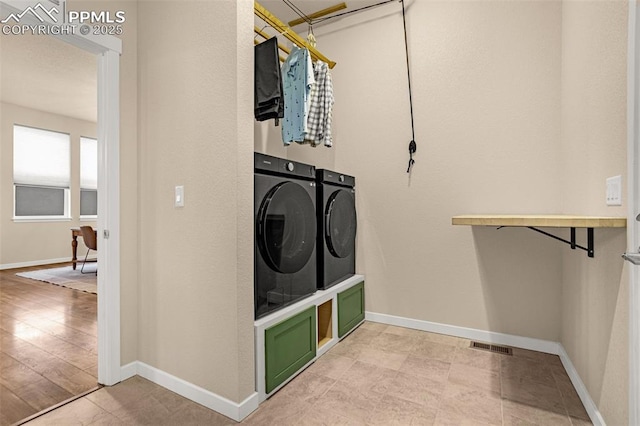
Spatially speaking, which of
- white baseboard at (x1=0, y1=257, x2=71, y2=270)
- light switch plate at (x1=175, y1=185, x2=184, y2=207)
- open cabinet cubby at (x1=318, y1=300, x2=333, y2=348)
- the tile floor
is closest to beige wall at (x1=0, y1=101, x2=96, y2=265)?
white baseboard at (x1=0, y1=257, x2=71, y2=270)

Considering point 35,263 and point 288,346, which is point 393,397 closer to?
point 288,346

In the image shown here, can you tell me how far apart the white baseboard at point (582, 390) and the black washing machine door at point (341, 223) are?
1546 mm

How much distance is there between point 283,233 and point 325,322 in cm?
88

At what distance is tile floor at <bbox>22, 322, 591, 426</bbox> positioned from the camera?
60.9 inches

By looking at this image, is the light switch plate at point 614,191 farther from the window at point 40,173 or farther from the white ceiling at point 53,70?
the window at point 40,173

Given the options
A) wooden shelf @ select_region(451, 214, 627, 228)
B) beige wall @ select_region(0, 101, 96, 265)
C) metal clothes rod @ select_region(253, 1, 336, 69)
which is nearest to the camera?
wooden shelf @ select_region(451, 214, 627, 228)

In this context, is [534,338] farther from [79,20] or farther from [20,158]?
[20,158]

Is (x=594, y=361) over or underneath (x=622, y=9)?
underneath

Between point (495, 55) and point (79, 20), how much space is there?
2568mm

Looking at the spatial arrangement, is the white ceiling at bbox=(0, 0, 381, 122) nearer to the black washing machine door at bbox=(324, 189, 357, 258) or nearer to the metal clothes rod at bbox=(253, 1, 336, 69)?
the metal clothes rod at bbox=(253, 1, 336, 69)

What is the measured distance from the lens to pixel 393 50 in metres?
2.75

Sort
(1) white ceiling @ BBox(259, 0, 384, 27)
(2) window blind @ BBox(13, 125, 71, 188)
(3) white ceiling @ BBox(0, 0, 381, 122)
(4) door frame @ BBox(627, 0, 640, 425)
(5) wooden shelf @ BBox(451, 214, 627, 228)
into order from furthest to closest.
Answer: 1. (2) window blind @ BBox(13, 125, 71, 188)
2. (3) white ceiling @ BBox(0, 0, 381, 122)
3. (1) white ceiling @ BBox(259, 0, 384, 27)
4. (5) wooden shelf @ BBox(451, 214, 627, 228)
5. (4) door frame @ BBox(627, 0, 640, 425)

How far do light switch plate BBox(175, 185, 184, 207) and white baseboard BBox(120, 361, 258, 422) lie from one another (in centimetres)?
93

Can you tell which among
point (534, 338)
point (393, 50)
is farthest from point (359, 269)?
point (393, 50)
